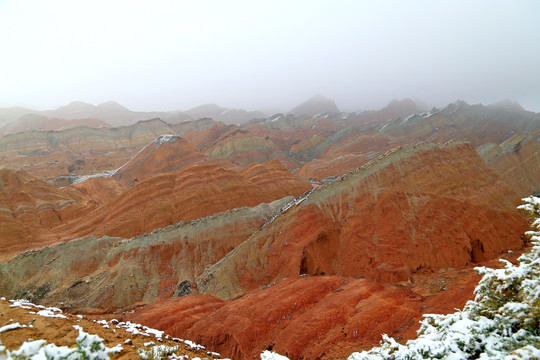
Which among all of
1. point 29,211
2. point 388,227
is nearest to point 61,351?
point 388,227

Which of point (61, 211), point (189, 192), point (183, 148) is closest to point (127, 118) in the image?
point (183, 148)

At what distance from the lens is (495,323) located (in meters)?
5.45

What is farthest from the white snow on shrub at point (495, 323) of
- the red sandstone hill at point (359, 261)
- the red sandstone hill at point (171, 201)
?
A: the red sandstone hill at point (171, 201)

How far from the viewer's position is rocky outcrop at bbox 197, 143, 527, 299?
25.5m

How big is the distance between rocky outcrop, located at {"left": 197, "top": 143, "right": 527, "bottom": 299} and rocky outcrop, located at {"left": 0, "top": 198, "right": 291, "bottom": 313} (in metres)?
4.27

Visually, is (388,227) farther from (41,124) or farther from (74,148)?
(41,124)

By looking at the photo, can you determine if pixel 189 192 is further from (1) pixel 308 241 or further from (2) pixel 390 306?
(2) pixel 390 306

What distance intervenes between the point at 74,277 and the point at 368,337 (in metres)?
28.2

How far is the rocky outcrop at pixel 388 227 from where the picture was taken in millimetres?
25453

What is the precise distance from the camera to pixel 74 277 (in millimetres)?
28938

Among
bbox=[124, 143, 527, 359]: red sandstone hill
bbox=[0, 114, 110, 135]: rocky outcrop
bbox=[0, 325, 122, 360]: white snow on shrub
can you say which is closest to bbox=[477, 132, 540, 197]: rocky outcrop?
bbox=[124, 143, 527, 359]: red sandstone hill

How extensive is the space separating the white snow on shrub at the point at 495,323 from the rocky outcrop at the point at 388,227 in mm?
19606

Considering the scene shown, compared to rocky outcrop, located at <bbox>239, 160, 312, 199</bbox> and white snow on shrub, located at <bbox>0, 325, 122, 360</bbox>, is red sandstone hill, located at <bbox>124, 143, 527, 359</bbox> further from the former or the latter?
rocky outcrop, located at <bbox>239, 160, 312, 199</bbox>

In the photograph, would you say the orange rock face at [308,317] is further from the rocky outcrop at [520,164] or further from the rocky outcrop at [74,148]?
the rocky outcrop at [74,148]
